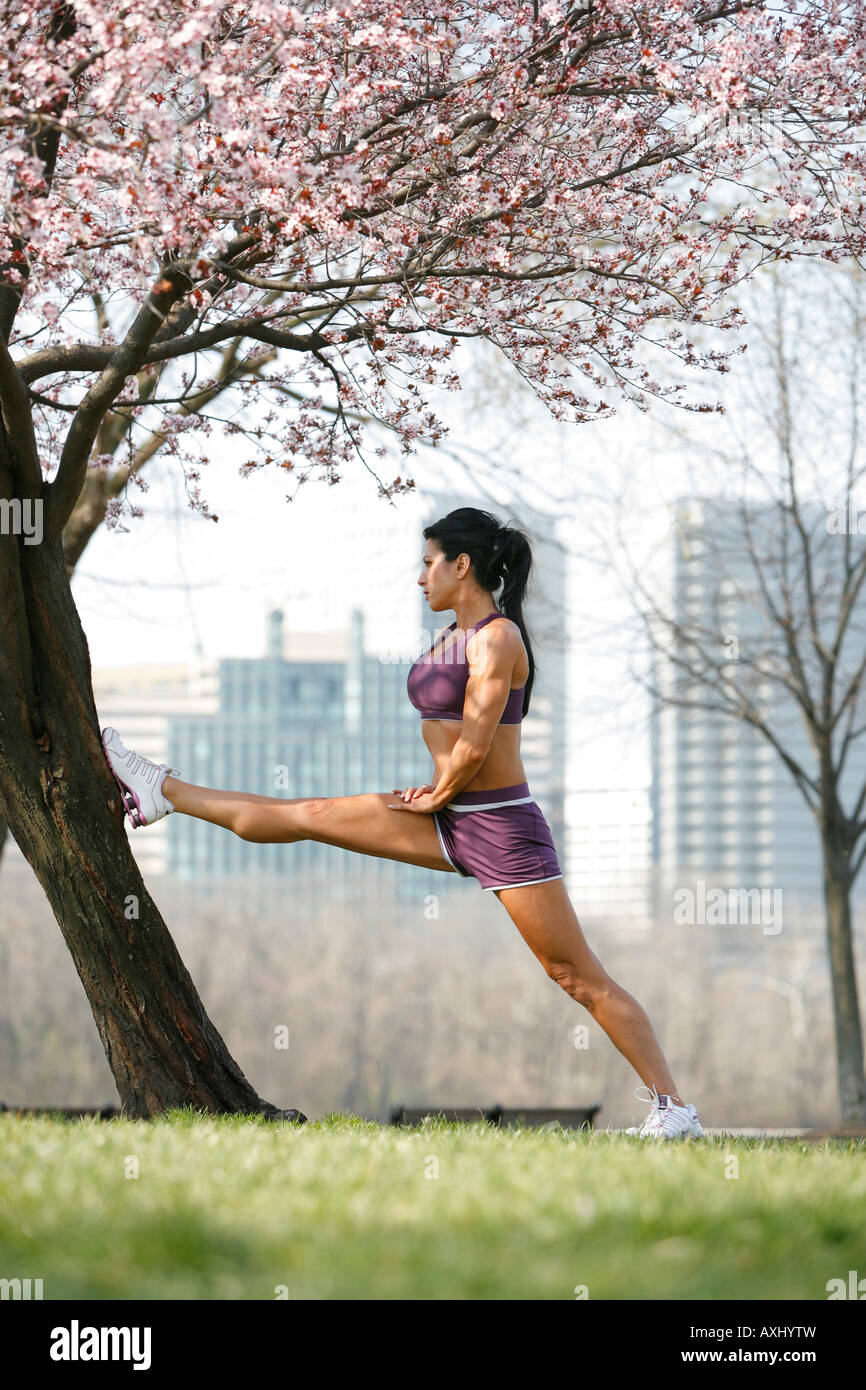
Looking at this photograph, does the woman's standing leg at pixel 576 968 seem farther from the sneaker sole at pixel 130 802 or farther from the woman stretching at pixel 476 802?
the sneaker sole at pixel 130 802

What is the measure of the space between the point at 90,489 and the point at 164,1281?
7407 millimetres

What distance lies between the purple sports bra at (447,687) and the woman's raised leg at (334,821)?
1.46 ft

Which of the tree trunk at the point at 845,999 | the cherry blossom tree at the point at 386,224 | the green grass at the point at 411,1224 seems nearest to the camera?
the green grass at the point at 411,1224

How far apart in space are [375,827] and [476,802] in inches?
18.5

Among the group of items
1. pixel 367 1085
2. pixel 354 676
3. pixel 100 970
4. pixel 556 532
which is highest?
pixel 354 676

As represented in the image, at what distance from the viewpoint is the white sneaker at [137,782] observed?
616 centimetres

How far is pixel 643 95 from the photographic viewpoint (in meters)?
6.30

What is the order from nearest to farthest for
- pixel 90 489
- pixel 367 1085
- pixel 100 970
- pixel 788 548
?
1. pixel 100 970
2. pixel 90 489
3. pixel 788 548
4. pixel 367 1085

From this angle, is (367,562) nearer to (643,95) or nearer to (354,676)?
(643,95)

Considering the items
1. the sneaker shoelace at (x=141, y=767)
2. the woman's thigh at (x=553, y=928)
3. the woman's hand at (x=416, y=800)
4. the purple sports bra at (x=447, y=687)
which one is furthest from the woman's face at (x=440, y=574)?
the sneaker shoelace at (x=141, y=767)

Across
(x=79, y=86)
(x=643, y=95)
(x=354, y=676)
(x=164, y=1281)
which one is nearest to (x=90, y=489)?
(x=79, y=86)

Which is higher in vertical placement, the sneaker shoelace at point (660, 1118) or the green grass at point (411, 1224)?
the green grass at point (411, 1224)

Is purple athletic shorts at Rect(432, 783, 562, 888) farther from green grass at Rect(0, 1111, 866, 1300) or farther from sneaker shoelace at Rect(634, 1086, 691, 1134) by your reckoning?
green grass at Rect(0, 1111, 866, 1300)

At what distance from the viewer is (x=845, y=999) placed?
13.6m
